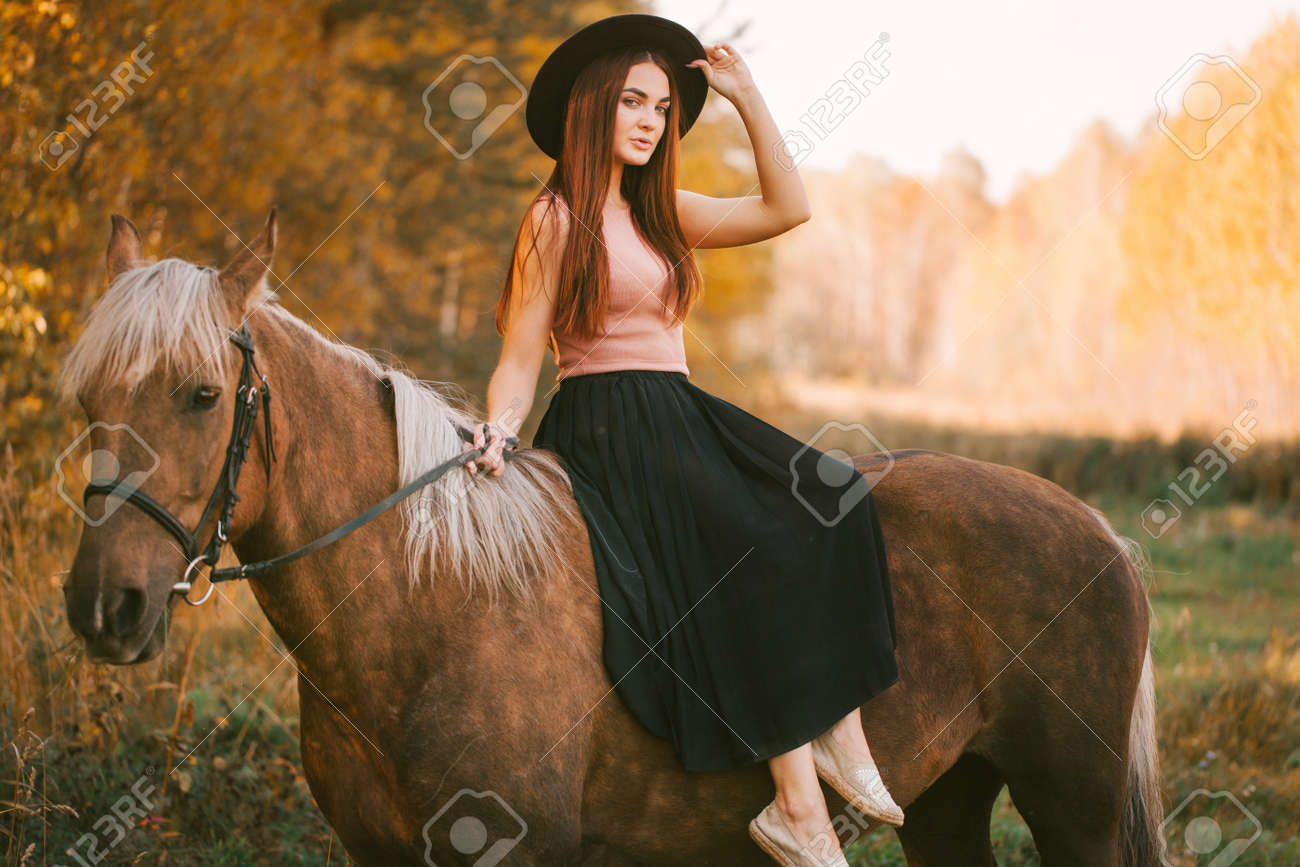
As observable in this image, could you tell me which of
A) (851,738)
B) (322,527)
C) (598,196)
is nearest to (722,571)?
(851,738)

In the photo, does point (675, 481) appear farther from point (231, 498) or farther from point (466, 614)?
point (231, 498)

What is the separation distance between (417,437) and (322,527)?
345 millimetres

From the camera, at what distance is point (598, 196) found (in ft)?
9.71

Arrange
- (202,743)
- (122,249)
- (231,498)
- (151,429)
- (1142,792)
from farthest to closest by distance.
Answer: (202,743) < (1142,792) < (122,249) < (231,498) < (151,429)

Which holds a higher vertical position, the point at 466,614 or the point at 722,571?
the point at 466,614

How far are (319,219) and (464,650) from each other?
7.95 meters

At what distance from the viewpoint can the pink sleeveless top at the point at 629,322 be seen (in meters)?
2.89

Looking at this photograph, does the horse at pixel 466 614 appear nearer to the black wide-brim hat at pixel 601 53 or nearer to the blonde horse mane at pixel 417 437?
the blonde horse mane at pixel 417 437

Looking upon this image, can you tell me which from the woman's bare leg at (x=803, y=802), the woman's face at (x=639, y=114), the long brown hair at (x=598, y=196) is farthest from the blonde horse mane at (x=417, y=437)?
the woman's face at (x=639, y=114)

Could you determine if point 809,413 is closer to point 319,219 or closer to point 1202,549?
point 1202,549

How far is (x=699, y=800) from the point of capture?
105 inches

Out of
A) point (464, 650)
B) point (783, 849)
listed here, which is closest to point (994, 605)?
point (783, 849)

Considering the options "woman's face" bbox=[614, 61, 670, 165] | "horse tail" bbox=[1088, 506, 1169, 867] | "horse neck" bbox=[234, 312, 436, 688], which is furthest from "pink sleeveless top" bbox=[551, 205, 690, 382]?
"horse tail" bbox=[1088, 506, 1169, 867]

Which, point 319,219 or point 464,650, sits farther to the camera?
point 319,219
